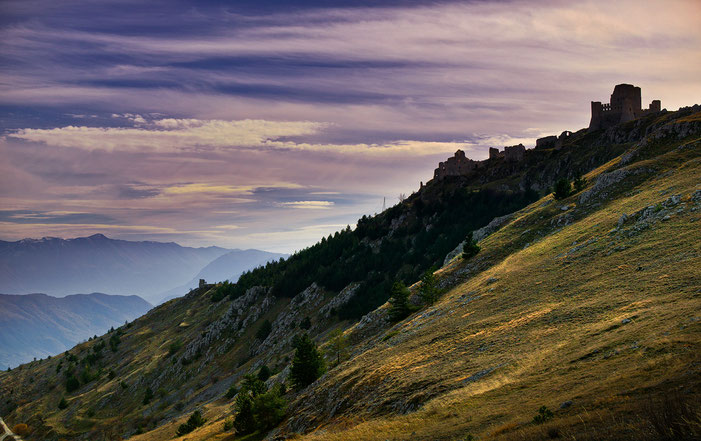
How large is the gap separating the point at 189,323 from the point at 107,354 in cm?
4396

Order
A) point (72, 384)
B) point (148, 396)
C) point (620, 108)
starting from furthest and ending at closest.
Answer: point (72, 384), point (620, 108), point (148, 396)

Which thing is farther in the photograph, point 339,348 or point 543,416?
point 339,348

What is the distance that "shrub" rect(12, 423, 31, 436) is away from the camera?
13474cm

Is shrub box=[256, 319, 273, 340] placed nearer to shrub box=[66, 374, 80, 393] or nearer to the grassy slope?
shrub box=[66, 374, 80, 393]

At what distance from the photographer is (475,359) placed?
30.6 m

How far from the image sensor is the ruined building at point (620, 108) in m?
134

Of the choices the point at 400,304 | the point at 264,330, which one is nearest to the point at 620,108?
the point at 400,304

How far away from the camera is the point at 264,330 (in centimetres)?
14212

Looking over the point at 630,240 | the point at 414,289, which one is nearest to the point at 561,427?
the point at 630,240

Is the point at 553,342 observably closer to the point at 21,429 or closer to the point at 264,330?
the point at 264,330

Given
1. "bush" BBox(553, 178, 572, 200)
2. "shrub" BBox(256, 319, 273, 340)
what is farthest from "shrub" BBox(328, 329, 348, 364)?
"shrub" BBox(256, 319, 273, 340)

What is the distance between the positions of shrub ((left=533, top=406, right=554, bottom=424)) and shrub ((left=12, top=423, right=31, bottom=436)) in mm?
175733

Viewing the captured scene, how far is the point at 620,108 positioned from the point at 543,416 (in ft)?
499

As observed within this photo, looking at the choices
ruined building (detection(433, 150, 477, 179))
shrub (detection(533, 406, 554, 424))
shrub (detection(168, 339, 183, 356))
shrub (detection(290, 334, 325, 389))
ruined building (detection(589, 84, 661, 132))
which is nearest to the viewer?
shrub (detection(533, 406, 554, 424))
